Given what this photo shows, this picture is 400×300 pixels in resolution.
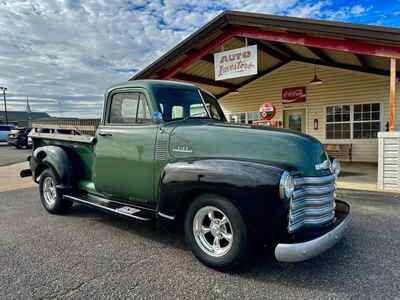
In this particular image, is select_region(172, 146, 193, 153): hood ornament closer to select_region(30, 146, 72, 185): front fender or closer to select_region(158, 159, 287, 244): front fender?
select_region(158, 159, 287, 244): front fender

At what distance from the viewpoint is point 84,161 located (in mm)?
4898

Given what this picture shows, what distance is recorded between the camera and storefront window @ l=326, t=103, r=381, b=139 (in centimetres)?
1188

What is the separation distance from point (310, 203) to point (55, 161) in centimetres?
415

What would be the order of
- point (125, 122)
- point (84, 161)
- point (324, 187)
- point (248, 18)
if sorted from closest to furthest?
point (324, 187), point (125, 122), point (84, 161), point (248, 18)

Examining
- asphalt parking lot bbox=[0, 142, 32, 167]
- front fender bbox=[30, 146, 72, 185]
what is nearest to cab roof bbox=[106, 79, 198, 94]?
front fender bbox=[30, 146, 72, 185]

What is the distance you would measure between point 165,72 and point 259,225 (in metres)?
9.15

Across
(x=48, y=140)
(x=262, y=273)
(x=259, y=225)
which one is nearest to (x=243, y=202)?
→ (x=259, y=225)

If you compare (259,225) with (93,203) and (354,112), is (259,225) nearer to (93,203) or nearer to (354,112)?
(93,203)

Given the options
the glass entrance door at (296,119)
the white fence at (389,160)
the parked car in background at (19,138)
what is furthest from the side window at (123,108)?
the parked car in background at (19,138)

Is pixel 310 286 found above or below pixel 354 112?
below

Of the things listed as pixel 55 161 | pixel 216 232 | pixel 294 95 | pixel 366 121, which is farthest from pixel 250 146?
pixel 294 95

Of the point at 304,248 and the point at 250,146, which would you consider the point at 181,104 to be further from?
the point at 304,248

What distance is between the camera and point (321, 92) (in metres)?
13.1

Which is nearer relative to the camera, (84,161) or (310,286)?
(310,286)
